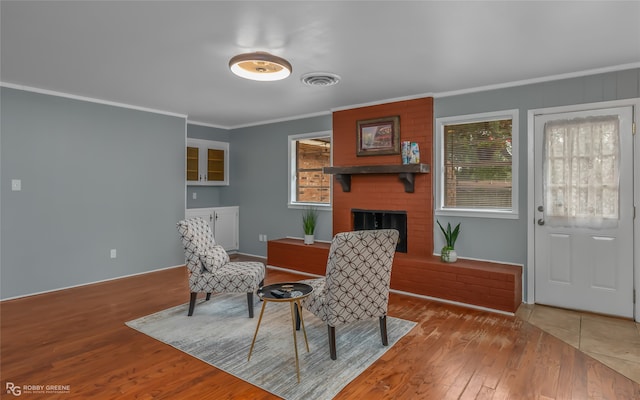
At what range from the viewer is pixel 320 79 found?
3715 mm

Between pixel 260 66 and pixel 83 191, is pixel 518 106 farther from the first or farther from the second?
pixel 83 191

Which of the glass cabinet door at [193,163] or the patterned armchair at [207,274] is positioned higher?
the glass cabinet door at [193,163]

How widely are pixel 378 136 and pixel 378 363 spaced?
3082mm

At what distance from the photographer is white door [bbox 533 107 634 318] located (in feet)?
11.3

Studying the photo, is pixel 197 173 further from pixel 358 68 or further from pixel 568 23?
pixel 568 23

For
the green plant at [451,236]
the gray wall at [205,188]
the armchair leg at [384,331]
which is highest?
the gray wall at [205,188]

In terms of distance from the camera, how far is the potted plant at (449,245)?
13.6 feet

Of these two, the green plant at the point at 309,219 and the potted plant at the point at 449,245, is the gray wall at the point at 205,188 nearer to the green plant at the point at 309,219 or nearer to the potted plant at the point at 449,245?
the green plant at the point at 309,219

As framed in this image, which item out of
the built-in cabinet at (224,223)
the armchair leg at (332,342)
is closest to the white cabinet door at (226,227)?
the built-in cabinet at (224,223)

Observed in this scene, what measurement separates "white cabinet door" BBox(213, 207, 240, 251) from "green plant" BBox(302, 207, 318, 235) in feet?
5.22

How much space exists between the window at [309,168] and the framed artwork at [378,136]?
0.78 metres

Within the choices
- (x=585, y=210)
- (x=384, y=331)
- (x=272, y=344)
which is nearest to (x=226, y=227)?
(x=272, y=344)

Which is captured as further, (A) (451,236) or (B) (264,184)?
(B) (264,184)

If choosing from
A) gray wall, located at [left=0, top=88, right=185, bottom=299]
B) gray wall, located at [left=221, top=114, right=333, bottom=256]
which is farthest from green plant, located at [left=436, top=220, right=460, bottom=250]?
gray wall, located at [left=0, top=88, right=185, bottom=299]
